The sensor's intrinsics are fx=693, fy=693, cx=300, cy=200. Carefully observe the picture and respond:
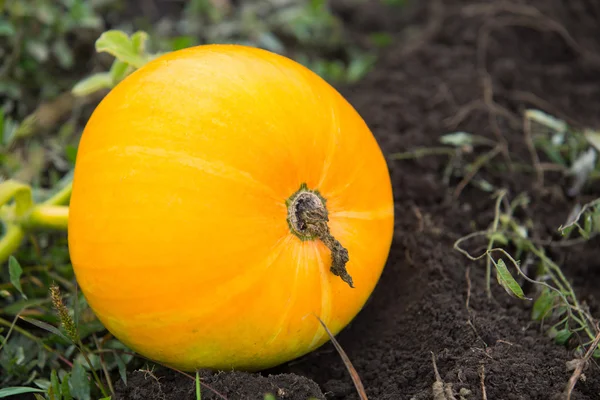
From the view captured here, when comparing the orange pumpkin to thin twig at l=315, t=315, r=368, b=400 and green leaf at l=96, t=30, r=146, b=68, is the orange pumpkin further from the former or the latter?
green leaf at l=96, t=30, r=146, b=68

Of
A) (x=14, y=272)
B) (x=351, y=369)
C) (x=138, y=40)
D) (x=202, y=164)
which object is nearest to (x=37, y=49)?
(x=138, y=40)

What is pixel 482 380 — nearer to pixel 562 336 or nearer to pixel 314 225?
pixel 562 336

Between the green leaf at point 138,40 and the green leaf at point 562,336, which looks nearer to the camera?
the green leaf at point 562,336

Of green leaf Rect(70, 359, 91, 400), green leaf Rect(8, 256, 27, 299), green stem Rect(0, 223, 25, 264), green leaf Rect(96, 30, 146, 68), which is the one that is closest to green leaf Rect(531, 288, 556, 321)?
green leaf Rect(70, 359, 91, 400)

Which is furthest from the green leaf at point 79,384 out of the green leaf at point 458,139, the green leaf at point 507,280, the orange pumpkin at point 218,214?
the green leaf at point 458,139

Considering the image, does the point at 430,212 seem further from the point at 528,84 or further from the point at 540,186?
the point at 528,84

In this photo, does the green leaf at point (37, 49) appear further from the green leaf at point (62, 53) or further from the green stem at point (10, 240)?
the green stem at point (10, 240)
